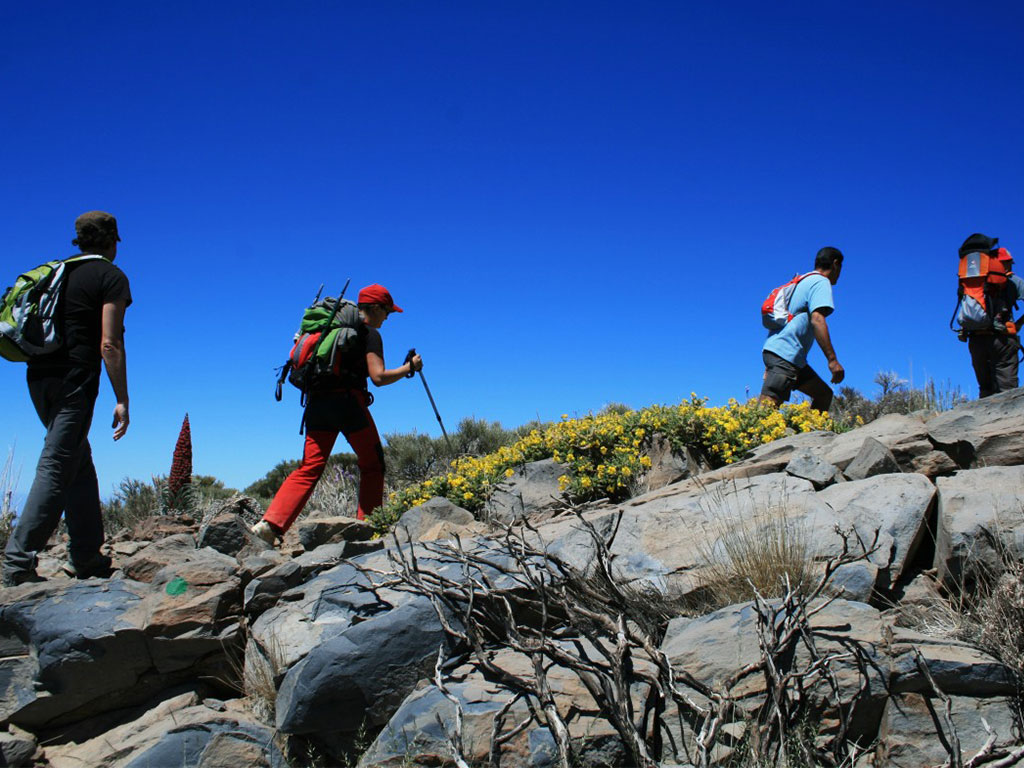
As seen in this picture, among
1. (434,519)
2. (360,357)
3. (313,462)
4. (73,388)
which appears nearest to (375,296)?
(360,357)

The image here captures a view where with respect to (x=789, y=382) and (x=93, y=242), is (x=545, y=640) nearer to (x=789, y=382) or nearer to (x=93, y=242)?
(x=93, y=242)

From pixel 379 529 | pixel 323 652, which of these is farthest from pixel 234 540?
pixel 323 652

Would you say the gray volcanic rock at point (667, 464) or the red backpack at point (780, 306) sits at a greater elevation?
the red backpack at point (780, 306)

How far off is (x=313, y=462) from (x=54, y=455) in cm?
190

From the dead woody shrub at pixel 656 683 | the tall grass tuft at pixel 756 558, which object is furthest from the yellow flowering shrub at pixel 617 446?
the dead woody shrub at pixel 656 683

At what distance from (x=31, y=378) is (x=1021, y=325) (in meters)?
9.00

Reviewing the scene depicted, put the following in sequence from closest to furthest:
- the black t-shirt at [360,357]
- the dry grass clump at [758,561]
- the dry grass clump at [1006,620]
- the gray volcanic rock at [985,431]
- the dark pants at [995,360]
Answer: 1. the dry grass clump at [1006,620]
2. the dry grass clump at [758,561]
3. the gray volcanic rock at [985,431]
4. the black t-shirt at [360,357]
5. the dark pants at [995,360]

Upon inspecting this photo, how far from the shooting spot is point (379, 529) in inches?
290

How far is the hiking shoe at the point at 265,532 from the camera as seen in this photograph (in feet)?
20.5

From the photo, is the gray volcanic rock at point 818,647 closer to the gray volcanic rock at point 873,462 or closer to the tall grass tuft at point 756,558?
the tall grass tuft at point 756,558

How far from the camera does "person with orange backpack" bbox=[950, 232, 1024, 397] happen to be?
8.09 m

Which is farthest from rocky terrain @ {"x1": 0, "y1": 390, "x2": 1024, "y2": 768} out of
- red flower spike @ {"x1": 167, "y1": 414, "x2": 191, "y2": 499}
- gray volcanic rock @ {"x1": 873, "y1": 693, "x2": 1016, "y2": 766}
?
red flower spike @ {"x1": 167, "y1": 414, "x2": 191, "y2": 499}

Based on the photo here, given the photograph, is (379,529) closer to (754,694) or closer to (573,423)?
(573,423)

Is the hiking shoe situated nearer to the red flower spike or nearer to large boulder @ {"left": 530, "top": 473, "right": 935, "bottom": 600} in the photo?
large boulder @ {"left": 530, "top": 473, "right": 935, "bottom": 600}
